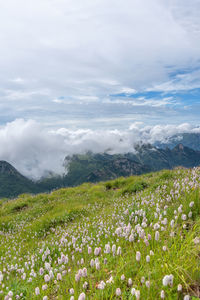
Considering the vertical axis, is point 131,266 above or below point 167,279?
below

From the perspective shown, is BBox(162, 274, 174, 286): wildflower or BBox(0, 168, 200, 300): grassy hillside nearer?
BBox(162, 274, 174, 286): wildflower

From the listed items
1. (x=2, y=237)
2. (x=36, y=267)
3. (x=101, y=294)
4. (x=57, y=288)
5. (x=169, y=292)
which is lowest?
(x=2, y=237)

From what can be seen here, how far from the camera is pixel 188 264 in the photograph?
2963mm

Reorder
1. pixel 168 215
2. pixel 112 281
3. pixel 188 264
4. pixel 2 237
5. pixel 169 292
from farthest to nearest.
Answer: pixel 2 237
pixel 168 215
pixel 112 281
pixel 188 264
pixel 169 292

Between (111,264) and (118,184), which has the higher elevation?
(111,264)

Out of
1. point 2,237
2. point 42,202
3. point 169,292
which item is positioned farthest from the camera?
point 42,202

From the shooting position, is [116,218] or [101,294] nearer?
[101,294]

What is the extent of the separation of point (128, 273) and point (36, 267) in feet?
11.9

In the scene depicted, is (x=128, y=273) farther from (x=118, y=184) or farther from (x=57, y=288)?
(x=118, y=184)

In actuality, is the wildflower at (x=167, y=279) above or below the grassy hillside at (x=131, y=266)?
above

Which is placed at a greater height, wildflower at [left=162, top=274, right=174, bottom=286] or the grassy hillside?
wildflower at [left=162, top=274, right=174, bottom=286]

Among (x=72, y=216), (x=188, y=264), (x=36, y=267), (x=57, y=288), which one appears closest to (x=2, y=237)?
(x=72, y=216)

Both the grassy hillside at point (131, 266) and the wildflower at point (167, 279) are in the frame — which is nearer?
the wildflower at point (167, 279)

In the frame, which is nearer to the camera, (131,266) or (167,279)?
(167,279)
